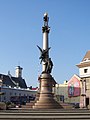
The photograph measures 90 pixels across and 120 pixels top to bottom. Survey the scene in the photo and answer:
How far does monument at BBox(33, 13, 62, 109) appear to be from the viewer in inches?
1822

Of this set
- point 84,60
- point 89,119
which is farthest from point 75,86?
point 89,119

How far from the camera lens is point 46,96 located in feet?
157

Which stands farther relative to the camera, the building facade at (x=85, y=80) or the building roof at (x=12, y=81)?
the building roof at (x=12, y=81)

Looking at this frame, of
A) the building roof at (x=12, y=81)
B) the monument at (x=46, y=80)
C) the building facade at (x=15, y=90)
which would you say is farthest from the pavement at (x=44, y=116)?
the building roof at (x=12, y=81)

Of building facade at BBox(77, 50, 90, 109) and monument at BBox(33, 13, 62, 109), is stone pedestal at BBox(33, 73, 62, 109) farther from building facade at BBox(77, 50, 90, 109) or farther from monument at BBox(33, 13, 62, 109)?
building facade at BBox(77, 50, 90, 109)

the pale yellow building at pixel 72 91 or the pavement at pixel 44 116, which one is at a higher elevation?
the pale yellow building at pixel 72 91

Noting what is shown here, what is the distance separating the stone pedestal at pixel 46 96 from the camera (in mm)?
45781

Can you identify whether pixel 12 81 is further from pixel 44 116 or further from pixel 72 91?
pixel 44 116

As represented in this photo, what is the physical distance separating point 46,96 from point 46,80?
2.86 m

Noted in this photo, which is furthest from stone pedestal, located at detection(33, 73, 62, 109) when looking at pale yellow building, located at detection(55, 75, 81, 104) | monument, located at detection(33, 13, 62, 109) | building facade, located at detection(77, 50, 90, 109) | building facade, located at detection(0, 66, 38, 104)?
building facade, located at detection(0, 66, 38, 104)

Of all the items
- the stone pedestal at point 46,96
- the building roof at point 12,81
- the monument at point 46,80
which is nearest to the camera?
the stone pedestal at point 46,96

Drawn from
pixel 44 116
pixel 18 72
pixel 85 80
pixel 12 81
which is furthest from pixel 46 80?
pixel 18 72

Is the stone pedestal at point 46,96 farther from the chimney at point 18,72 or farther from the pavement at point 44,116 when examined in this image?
the chimney at point 18,72

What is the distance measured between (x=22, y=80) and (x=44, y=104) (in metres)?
129
